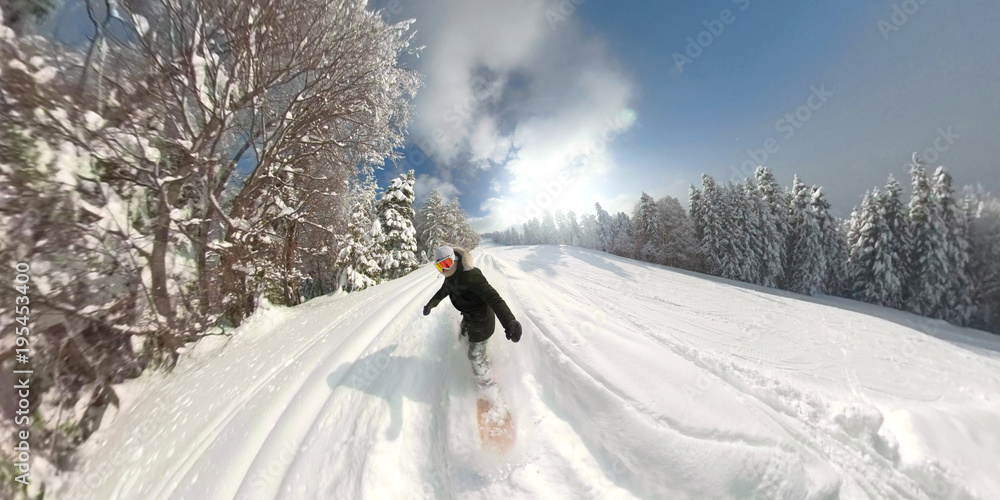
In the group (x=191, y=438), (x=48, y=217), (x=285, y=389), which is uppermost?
(x=48, y=217)

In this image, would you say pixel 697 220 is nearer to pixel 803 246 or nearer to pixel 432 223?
pixel 803 246

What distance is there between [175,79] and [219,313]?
4.19 m

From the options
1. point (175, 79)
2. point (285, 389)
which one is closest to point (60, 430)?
point (285, 389)

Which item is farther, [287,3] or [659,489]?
[287,3]

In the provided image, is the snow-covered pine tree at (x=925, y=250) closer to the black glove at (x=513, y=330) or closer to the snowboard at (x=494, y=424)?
the black glove at (x=513, y=330)

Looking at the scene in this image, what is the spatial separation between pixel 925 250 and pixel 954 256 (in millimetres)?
1682

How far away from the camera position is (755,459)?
7.11ft

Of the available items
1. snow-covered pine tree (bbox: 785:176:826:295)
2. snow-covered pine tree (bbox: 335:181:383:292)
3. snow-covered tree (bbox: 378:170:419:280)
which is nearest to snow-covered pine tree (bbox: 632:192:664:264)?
snow-covered pine tree (bbox: 785:176:826:295)

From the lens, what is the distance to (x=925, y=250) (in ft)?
80.0

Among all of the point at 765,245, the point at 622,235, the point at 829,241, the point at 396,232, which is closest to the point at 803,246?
the point at 829,241

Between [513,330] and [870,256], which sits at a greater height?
[870,256]

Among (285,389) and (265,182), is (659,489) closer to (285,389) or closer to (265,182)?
(285,389)

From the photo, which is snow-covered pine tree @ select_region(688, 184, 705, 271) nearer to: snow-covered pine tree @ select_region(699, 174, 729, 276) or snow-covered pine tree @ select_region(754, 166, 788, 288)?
snow-covered pine tree @ select_region(699, 174, 729, 276)

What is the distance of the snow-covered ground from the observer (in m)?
2.25
